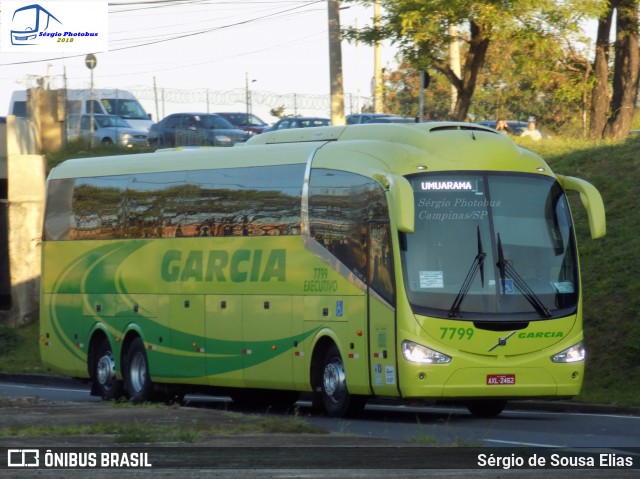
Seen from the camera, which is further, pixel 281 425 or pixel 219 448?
pixel 281 425

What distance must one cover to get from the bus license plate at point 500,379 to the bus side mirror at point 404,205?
6.42ft

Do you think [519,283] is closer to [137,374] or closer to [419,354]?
[419,354]

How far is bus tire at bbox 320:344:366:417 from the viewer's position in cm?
1706

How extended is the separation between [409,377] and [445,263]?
54.1 inches

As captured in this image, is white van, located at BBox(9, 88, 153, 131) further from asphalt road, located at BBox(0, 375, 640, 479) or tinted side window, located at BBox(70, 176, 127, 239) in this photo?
asphalt road, located at BBox(0, 375, 640, 479)

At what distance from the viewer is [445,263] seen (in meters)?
16.3

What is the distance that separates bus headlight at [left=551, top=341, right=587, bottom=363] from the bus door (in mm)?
1932

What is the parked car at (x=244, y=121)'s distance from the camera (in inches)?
2000

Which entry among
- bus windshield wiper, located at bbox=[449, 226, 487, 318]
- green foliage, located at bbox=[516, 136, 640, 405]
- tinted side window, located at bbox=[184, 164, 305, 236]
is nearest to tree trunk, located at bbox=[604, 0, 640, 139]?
green foliage, located at bbox=[516, 136, 640, 405]

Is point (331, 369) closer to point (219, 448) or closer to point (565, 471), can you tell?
point (219, 448)

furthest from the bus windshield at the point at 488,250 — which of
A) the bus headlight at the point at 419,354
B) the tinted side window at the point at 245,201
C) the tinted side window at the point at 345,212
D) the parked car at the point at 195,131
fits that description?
the parked car at the point at 195,131

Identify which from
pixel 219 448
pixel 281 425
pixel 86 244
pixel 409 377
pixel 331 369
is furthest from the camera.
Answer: pixel 86 244

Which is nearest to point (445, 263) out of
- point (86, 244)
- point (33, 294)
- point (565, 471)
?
point (565, 471)

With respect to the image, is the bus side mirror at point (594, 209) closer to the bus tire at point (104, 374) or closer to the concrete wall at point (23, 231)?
the bus tire at point (104, 374)
